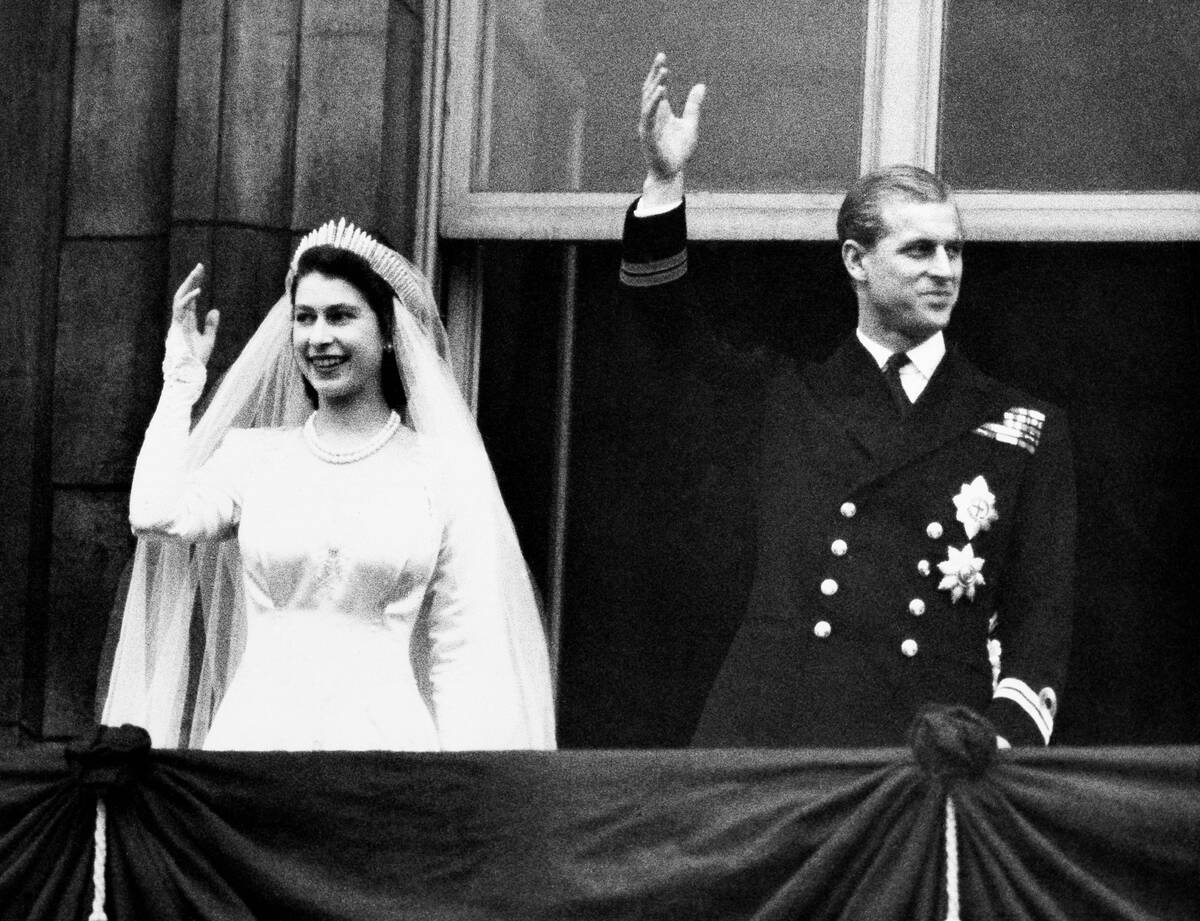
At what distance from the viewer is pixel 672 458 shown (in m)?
7.42

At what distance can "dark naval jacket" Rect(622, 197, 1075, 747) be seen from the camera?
5.93 meters

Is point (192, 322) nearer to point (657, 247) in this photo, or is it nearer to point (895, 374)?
point (657, 247)

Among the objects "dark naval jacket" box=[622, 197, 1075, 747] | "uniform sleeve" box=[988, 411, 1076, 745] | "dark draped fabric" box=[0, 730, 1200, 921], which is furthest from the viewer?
"dark naval jacket" box=[622, 197, 1075, 747]

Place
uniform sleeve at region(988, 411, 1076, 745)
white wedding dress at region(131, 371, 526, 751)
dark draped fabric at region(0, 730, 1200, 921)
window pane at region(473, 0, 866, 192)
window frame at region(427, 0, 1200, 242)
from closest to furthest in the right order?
dark draped fabric at region(0, 730, 1200, 921) < uniform sleeve at region(988, 411, 1076, 745) < white wedding dress at region(131, 371, 526, 751) < window frame at region(427, 0, 1200, 242) < window pane at region(473, 0, 866, 192)

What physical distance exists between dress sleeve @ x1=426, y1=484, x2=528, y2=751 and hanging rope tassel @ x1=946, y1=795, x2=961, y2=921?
1.35m

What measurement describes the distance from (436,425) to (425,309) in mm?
312

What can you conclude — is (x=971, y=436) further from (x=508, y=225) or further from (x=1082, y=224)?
(x=508, y=225)

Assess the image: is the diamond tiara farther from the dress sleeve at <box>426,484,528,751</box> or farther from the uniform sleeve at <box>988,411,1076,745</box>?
the uniform sleeve at <box>988,411,1076,745</box>

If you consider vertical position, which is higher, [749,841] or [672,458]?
[672,458]

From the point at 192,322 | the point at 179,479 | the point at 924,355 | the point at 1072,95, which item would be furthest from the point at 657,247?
the point at 1072,95

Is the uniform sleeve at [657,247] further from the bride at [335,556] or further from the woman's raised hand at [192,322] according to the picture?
the woman's raised hand at [192,322]

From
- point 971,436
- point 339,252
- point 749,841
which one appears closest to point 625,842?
point 749,841

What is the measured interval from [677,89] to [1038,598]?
2.08 m

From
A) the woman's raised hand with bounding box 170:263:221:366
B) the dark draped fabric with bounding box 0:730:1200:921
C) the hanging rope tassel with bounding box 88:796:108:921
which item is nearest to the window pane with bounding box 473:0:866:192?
the woman's raised hand with bounding box 170:263:221:366
